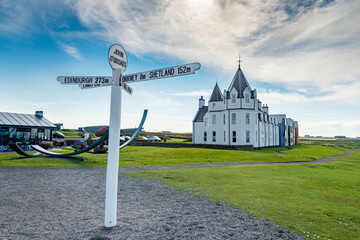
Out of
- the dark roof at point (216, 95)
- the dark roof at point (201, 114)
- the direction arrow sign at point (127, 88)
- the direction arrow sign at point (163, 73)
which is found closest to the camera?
the direction arrow sign at point (163, 73)

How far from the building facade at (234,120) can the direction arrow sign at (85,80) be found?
35.7m

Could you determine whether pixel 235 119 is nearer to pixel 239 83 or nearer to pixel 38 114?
pixel 239 83

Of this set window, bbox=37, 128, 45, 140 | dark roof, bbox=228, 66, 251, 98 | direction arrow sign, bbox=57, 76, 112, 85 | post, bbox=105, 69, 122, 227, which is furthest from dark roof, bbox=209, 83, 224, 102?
post, bbox=105, 69, 122, 227

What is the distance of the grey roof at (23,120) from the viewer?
29931 mm

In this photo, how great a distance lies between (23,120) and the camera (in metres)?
32.0

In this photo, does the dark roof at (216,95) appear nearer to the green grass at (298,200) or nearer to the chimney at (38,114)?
the chimney at (38,114)

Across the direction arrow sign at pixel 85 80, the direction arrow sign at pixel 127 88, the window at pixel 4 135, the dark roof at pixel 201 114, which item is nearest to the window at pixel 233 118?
the dark roof at pixel 201 114

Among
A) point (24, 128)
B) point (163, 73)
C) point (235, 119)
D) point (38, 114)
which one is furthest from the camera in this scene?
point (235, 119)

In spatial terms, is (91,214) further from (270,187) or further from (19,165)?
(19,165)

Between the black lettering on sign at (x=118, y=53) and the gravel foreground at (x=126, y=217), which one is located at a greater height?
the black lettering on sign at (x=118, y=53)

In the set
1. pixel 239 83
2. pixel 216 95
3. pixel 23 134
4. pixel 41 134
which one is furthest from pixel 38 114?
pixel 239 83

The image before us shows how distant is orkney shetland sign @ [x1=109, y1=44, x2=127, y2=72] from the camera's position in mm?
5969

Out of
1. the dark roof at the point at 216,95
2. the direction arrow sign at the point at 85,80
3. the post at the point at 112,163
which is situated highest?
the dark roof at the point at 216,95

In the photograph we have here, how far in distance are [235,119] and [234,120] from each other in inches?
10.4
